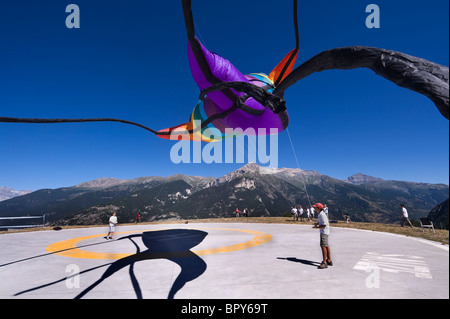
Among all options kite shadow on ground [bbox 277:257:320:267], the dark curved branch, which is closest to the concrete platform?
kite shadow on ground [bbox 277:257:320:267]

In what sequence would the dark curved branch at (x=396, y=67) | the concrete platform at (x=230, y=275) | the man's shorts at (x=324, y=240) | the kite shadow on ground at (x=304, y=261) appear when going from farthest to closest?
the kite shadow on ground at (x=304, y=261), the man's shorts at (x=324, y=240), the concrete platform at (x=230, y=275), the dark curved branch at (x=396, y=67)

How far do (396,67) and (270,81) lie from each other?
13.5 feet

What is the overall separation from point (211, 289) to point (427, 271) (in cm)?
574

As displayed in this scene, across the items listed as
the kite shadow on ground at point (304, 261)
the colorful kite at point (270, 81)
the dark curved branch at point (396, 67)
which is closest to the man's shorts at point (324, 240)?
the kite shadow on ground at point (304, 261)

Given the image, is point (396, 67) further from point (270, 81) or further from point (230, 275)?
point (230, 275)

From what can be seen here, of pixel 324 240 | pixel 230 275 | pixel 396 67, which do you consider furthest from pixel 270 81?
pixel 230 275

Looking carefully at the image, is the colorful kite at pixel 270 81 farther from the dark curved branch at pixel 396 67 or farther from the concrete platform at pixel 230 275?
the concrete platform at pixel 230 275

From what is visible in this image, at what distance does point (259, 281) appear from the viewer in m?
5.57

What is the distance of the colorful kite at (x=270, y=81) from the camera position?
2.08 meters

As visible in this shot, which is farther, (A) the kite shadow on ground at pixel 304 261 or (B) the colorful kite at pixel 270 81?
(A) the kite shadow on ground at pixel 304 261

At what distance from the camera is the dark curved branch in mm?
1981

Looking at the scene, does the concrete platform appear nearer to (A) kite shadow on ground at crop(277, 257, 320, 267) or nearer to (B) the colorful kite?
(A) kite shadow on ground at crop(277, 257, 320, 267)
